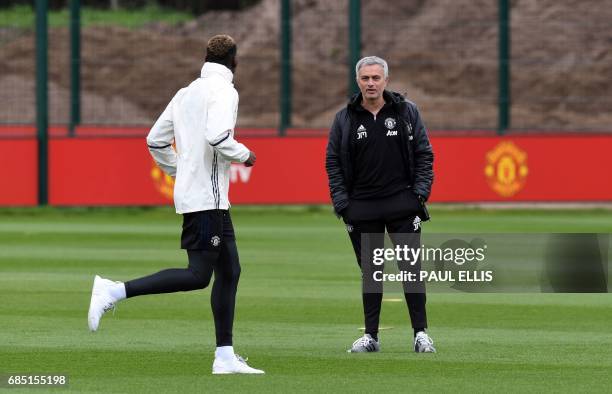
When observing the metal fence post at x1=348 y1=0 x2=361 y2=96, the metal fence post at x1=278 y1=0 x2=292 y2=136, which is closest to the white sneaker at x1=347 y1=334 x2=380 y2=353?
the metal fence post at x1=348 y1=0 x2=361 y2=96

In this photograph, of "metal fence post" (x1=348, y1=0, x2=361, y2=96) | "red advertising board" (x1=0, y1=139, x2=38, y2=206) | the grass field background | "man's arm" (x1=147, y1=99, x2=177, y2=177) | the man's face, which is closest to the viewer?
the grass field background

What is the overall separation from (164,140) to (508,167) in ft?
57.7

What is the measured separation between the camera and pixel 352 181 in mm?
10484

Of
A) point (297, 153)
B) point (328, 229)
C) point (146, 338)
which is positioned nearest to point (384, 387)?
point (146, 338)

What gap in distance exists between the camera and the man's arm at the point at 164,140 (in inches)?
376

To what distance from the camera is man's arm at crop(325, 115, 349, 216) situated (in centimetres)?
1040

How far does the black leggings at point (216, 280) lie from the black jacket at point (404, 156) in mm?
1132

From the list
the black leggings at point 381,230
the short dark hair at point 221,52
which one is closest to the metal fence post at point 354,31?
the black leggings at point 381,230

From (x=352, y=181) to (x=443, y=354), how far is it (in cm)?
123

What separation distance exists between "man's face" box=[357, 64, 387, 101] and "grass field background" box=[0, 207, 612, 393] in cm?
163

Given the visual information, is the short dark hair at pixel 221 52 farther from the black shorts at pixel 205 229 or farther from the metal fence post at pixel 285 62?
the metal fence post at pixel 285 62

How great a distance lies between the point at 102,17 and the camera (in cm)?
3775

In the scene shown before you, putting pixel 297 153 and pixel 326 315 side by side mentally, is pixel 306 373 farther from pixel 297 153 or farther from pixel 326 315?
pixel 297 153

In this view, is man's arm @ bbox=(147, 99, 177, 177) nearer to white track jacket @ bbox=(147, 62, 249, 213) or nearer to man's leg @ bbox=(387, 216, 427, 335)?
white track jacket @ bbox=(147, 62, 249, 213)
